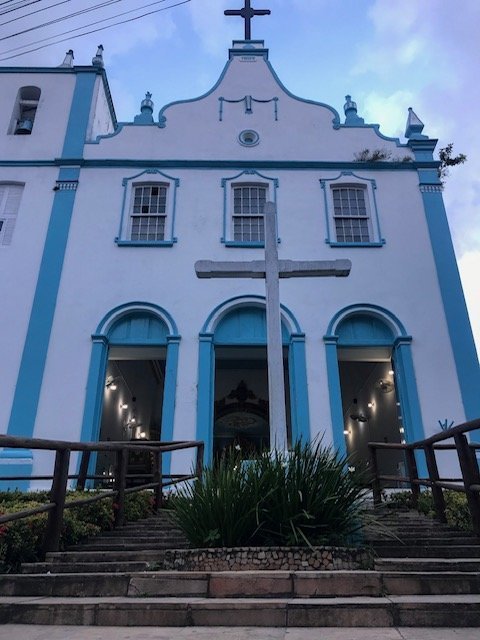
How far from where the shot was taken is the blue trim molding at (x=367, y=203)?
11.8 metres

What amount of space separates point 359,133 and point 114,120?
8.55 meters

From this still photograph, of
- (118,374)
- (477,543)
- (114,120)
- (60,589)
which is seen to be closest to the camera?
(60,589)

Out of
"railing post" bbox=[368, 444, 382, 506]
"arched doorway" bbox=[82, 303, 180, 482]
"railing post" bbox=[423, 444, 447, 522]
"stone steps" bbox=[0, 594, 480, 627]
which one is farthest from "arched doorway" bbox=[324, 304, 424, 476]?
"stone steps" bbox=[0, 594, 480, 627]

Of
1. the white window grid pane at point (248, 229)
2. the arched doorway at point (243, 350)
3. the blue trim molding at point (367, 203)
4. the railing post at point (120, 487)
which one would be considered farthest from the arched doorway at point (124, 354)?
the blue trim molding at point (367, 203)

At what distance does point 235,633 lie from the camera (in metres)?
2.58

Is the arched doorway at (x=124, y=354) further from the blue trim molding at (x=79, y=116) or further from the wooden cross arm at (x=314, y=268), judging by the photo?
the blue trim molding at (x=79, y=116)

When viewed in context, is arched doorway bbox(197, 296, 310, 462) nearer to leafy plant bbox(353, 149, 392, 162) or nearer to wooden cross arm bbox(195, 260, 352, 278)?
wooden cross arm bbox(195, 260, 352, 278)

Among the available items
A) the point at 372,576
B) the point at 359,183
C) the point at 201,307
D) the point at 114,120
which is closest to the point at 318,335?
the point at 201,307

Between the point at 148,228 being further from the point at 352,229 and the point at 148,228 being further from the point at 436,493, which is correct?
the point at 436,493

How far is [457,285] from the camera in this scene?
36.7ft

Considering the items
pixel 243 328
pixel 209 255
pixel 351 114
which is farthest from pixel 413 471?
pixel 351 114

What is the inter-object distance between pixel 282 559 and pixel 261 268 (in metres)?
4.12

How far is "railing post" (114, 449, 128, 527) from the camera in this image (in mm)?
5848

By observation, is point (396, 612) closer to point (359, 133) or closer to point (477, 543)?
point (477, 543)
